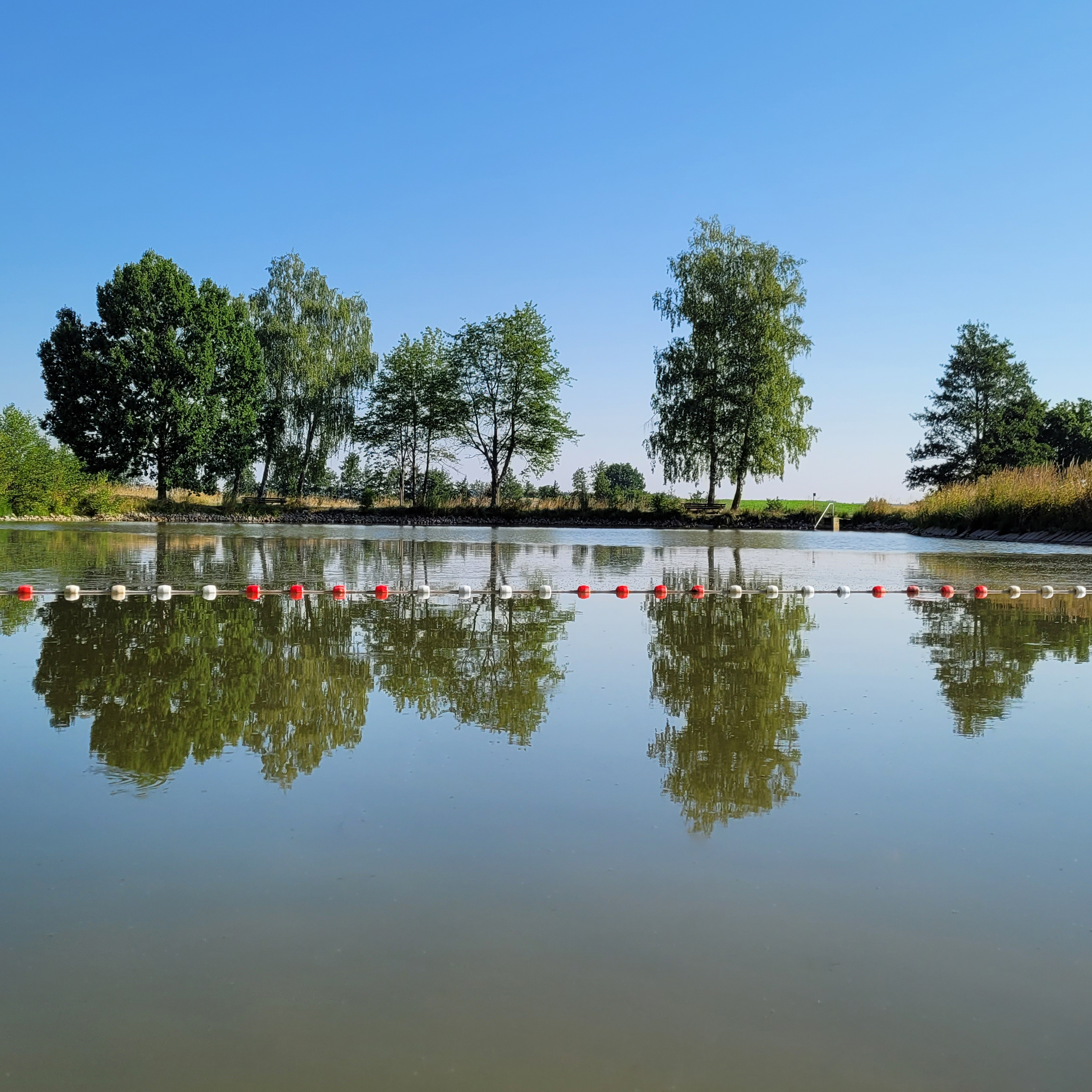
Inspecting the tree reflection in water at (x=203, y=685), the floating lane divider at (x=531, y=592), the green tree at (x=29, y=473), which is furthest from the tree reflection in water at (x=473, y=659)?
the green tree at (x=29, y=473)

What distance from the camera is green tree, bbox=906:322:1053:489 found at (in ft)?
196

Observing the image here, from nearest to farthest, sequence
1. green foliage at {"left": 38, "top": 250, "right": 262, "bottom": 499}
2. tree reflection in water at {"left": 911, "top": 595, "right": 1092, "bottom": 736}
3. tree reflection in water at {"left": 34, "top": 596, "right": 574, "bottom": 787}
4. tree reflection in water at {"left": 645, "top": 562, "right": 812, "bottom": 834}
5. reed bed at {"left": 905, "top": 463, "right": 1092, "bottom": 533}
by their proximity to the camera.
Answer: tree reflection in water at {"left": 645, "top": 562, "right": 812, "bottom": 834} < tree reflection in water at {"left": 34, "top": 596, "right": 574, "bottom": 787} < tree reflection in water at {"left": 911, "top": 595, "right": 1092, "bottom": 736} < reed bed at {"left": 905, "top": 463, "right": 1092, "bottom": 533} < green foliage at {"left": 38, "top": 250, "right": 262, "bottom": 499}

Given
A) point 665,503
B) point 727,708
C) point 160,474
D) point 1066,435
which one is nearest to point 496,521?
point 665,503

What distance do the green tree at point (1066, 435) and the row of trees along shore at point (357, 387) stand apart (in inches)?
779

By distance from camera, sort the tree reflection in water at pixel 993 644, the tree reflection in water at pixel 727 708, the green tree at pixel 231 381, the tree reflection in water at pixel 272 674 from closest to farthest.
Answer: the tree reflection in water at pixel 727 708, the tree reflection in water at pixel 272 674, the tree reflection in water at pixel 993 644, the green tree at pixel 231 381

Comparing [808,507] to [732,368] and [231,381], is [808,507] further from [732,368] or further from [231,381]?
[231,381]

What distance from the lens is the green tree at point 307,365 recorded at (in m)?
51.5

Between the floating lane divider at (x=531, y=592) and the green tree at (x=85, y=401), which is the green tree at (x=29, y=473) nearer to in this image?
the green tree at (x=85, y=401)

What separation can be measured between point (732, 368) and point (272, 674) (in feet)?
143

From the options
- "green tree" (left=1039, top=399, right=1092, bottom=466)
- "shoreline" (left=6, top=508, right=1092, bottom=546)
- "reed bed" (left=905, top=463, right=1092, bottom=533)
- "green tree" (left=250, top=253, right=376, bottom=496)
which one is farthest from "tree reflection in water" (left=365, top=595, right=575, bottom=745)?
"green tree" (left=1039, top=399, right=1092, bottom=466)

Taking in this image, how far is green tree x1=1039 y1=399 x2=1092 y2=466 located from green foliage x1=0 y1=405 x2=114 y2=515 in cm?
4879

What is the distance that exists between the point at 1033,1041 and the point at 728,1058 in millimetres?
730

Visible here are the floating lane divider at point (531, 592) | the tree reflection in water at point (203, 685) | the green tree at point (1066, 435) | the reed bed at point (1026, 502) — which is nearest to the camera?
the tree reflection in water at point (203, 685)

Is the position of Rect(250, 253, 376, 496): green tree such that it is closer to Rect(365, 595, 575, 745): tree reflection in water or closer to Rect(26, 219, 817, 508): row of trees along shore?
Rect(26, 219, 817, 508): row of trees along shore
